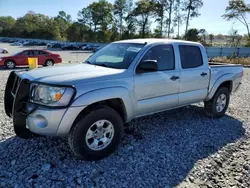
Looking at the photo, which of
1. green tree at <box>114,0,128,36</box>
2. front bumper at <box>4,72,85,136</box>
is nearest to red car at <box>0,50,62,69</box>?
front bumper at <box>4,72,85,136</box>

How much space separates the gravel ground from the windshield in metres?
1.40

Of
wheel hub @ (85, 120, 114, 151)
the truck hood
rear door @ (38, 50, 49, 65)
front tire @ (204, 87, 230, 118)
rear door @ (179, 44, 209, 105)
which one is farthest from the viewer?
rear door @ (38, 50, 49, 65)

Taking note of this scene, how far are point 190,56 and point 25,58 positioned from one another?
13662mm

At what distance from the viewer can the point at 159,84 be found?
3.96 metres

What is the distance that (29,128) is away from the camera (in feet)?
10.1

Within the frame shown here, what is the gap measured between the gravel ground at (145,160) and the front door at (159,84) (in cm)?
65

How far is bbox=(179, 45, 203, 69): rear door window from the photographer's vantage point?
178 inches

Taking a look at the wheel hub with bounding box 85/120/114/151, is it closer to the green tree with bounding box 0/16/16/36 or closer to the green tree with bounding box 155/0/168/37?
the green tree with bounding box 155/0/168/37

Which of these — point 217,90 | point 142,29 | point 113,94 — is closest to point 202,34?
point 142,29

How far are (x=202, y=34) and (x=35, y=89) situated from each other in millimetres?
47109

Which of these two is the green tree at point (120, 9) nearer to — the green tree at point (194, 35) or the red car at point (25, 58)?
the green tree at point (194, 35)

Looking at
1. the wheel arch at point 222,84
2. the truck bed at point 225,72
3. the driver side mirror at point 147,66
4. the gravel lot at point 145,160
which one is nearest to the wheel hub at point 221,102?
the wheel arch at point 222,84

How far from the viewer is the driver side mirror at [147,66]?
3.55 metres

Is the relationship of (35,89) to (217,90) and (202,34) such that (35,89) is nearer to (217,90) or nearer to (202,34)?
(217,90)
